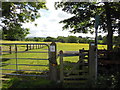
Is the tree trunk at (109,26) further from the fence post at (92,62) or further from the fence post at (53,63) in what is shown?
the fence post at (53,63)

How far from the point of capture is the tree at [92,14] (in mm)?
7679

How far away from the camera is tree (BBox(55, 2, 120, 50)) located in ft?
25.2

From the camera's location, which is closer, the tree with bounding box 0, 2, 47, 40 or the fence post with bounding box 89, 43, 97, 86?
the fence post with bounding box 89, 43, 97, 86

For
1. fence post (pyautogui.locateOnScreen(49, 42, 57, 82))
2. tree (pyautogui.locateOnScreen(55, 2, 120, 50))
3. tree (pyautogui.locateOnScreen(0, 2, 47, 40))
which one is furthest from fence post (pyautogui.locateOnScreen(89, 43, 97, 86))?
tree (pyautogui.locateOnScreen(0, 2, 47, 40))

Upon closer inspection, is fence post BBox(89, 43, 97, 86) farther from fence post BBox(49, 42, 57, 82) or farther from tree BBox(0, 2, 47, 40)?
tree BBox(0, 2, 47, 40)

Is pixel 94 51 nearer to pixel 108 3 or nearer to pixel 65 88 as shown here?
pixel 65 88

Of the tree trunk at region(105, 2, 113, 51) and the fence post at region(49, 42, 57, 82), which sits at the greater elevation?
the tree trunk at region(105, 2, 113, 51)

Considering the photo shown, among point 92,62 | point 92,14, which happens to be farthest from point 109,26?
point 92,62

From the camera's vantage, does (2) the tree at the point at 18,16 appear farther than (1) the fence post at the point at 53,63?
Yes

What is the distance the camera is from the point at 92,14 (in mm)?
8383

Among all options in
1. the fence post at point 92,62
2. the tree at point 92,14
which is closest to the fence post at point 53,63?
the fence post at point 92,62

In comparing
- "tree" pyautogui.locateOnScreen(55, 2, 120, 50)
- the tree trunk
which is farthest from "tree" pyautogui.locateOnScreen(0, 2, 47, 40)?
the tree trunk

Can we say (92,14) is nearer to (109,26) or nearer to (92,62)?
(109,26)

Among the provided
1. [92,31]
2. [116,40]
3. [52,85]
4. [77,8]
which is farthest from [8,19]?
[116,40]
